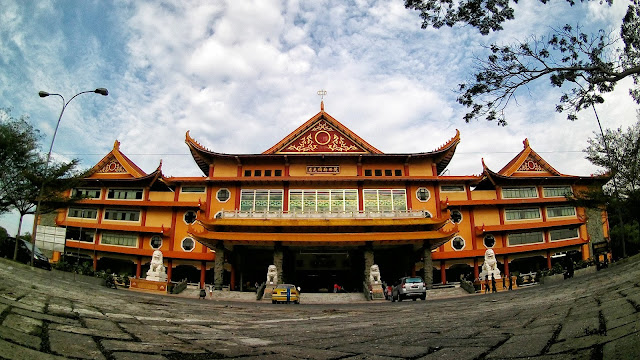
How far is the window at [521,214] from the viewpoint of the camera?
32531 millimetres

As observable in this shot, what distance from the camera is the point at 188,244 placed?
31.4 m

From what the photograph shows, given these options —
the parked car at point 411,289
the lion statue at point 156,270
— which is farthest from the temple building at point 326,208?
the parked car at point 411,289

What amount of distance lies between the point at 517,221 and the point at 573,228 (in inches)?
230

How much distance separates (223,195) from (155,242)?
24.3ft

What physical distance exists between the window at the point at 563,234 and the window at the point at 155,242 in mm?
34389

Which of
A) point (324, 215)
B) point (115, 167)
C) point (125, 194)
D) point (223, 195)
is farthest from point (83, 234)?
point (324, 215)

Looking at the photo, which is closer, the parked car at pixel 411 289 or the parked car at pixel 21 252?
the parked car at pixel 411 289

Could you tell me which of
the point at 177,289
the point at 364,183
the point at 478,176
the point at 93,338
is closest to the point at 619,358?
the point at 93,338

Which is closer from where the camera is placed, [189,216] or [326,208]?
[326,208]

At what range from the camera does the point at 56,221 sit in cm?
3294

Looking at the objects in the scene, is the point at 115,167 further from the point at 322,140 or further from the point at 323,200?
the point at 323,200

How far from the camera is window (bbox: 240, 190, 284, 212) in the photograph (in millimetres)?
29444

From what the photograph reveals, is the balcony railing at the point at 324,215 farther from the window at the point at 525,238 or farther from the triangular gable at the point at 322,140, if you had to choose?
the window at the point at 525,238

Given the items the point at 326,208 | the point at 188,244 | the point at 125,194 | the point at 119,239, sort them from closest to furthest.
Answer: the point at 326,208 < the point at 188,244 < the point at 119,239 < the point at 125,194
